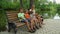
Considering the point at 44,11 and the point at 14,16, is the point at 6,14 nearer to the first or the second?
Result: the point at 14,16

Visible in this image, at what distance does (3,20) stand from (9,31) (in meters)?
0.61

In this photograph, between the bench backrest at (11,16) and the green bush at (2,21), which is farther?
the green bush at (2,21)

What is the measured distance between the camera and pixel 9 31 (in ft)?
32.4

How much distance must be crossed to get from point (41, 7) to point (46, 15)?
81 centimetres

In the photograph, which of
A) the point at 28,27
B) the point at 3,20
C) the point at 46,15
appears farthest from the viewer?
the point at 46,15

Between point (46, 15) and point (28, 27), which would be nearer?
point (28, 27)

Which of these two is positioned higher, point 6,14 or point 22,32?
point 6,14

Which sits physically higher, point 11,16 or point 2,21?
point 11,16

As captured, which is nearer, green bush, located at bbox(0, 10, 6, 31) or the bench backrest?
the bench backrest

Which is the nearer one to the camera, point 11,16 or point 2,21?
point 11,16

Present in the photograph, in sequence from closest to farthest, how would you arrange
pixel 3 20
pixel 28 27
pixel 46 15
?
pixel 28 27 < pixel 3 20 < pixel 46 15

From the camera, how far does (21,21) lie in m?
9.73

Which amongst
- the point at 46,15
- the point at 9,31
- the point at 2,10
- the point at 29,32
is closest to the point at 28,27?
the point at 29,32

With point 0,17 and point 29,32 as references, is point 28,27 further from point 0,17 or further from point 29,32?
point 0,17
